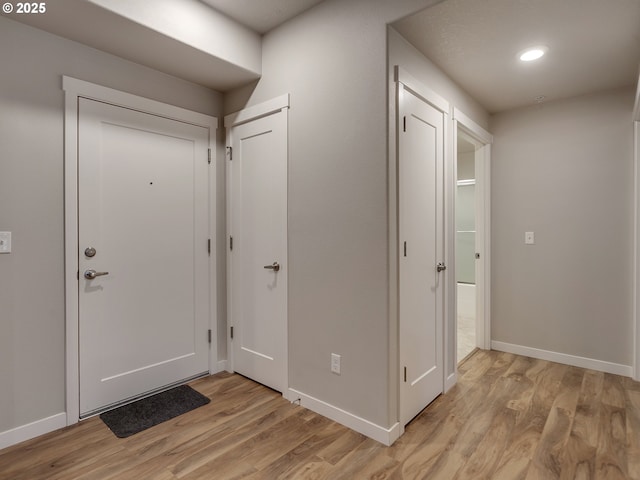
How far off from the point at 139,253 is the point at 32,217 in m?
0.64

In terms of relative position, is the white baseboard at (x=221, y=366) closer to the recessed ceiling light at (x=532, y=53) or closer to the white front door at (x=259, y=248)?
the white front door at (x=259, y=248)

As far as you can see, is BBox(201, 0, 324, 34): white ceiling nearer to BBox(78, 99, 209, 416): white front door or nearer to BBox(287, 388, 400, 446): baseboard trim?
BBox(78, 99, 209, 416): white front door

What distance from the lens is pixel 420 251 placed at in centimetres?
233

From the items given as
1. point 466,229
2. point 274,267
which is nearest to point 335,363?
point 274,267

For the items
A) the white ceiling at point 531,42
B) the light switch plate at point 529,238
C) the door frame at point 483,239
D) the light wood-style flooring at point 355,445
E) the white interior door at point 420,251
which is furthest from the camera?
the door frame at point 483,239

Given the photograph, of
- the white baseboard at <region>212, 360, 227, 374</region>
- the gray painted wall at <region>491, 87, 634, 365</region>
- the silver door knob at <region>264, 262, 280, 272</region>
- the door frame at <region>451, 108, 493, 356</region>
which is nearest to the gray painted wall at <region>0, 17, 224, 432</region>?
the white baseboard at <region>212, 360, 227, 374</region>

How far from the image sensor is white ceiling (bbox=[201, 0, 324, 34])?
223cm

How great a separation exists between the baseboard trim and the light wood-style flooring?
41 mm

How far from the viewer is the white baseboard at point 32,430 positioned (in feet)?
6.37

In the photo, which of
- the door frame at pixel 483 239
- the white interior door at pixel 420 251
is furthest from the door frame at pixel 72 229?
the door frame at pixel 483 239

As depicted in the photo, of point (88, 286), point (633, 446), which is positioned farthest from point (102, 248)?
point (633, 446)

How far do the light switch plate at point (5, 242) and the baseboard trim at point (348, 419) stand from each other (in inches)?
74.4

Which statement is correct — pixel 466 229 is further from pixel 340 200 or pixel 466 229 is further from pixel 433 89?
pixel 340 200

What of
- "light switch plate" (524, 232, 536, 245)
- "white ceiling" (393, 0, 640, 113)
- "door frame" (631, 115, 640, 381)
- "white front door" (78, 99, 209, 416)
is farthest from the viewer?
"light switch plate" (524, 232, 536, 245)
